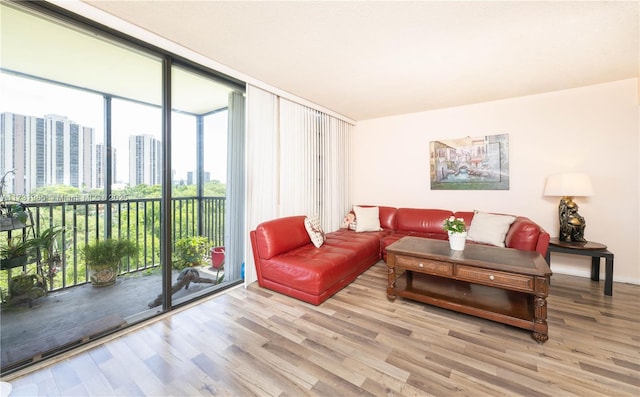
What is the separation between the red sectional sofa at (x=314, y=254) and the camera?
2.47 m

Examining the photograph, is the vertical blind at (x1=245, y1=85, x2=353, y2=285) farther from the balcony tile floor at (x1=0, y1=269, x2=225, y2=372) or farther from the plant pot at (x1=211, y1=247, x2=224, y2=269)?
the balcony tile floor at (x1=0, y1=269, x2=225, y2=372)

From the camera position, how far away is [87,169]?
2.38m

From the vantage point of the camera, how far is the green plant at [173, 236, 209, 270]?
3.03 metres

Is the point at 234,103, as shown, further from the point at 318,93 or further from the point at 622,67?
the point at 622,67

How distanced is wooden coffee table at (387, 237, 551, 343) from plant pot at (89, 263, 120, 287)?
9.17ft

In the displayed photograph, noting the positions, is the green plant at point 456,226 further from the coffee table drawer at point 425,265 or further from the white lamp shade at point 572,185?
the white lamp shade at point 572,185

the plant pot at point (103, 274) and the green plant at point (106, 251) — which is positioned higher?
the green plant at point (106, 251)

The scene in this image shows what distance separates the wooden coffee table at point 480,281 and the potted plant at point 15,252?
3.05m

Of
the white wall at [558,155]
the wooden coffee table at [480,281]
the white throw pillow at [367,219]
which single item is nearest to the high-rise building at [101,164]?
the wooden coffee table at [480,281]

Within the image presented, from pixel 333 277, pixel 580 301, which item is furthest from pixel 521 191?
pixel 333 277

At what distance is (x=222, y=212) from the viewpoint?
378 cm

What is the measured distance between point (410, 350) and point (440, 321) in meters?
0.55

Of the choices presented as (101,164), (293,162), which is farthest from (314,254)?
(101,164)

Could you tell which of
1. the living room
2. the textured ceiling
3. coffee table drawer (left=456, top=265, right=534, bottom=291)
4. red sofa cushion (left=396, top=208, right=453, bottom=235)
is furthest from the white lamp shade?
coffee table drawer (left=456, top=265, right=534, bottom=291)
